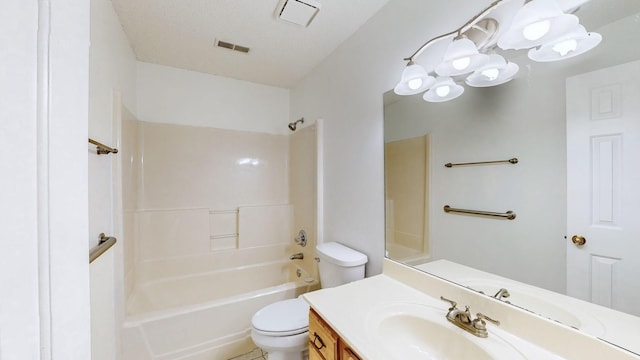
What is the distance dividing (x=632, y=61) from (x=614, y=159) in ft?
0.86

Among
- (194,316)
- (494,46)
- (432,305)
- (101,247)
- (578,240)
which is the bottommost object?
(194,316)

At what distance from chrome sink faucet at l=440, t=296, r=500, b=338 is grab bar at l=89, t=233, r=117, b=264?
1437 mm

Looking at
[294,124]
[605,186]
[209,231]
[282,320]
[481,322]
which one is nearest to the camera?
[605,186]

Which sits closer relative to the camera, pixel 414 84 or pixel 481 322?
pixel 481 322

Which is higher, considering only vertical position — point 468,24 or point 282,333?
point 468,24

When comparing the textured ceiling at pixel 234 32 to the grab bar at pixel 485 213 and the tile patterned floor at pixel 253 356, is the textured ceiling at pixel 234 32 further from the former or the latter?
the tile patterned floor at pixel 253 356

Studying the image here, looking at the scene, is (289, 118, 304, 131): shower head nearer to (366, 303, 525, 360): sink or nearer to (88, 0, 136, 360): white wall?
(88, 0, 136, 360): white wall

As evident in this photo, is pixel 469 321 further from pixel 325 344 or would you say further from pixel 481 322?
pixel 325 344

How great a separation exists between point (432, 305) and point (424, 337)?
14 centimetres

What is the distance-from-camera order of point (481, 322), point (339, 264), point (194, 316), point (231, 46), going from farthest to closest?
point (231, 46) < point (194, 316) < point (339, 264) < point (481, 322)

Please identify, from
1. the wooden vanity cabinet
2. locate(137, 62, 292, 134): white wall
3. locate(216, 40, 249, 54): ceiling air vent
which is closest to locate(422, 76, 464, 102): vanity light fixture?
the wooden vanity cabinet

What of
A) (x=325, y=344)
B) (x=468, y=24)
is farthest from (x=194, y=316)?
(x=468, y=24)

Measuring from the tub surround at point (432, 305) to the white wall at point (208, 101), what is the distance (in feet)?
6.83

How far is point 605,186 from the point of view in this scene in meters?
0.68
